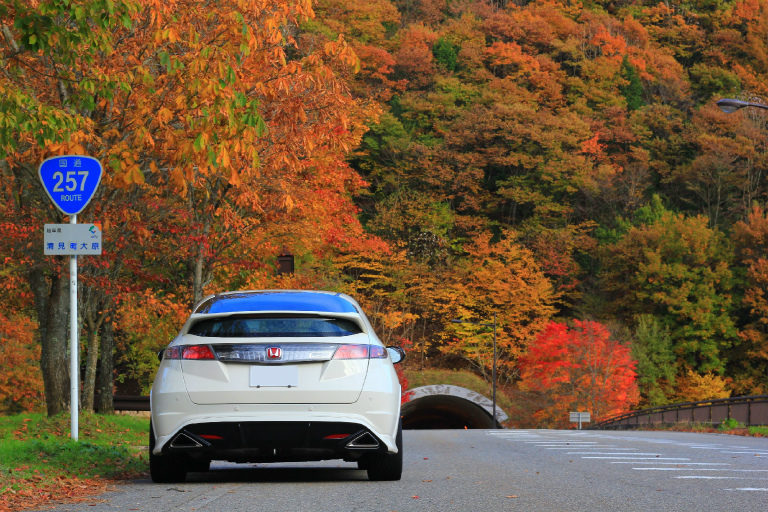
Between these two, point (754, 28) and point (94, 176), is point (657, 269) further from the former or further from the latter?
point (94, 176)

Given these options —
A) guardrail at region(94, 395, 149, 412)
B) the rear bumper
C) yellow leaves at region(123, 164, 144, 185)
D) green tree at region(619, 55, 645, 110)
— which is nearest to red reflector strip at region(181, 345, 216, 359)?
the rear bumper

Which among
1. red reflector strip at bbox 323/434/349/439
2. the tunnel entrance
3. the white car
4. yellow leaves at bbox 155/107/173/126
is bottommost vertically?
the tunnel entrance

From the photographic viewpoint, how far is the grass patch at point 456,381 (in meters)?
51.8

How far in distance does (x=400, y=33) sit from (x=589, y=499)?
231 feet

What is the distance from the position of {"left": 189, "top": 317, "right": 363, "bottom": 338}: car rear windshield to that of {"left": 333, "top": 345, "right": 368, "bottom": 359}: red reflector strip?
4.6 inches

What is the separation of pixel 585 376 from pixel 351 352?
40.2 m

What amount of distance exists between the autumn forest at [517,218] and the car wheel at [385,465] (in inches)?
394

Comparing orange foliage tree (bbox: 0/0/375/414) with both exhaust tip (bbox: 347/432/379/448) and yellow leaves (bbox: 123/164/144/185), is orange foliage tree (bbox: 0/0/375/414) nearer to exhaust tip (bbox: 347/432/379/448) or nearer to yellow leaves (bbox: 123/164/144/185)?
yellow leaves (bbox: 123/164/144/185)

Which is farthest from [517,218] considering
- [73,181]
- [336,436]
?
[336,436]

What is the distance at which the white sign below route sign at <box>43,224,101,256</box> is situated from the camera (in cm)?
1006

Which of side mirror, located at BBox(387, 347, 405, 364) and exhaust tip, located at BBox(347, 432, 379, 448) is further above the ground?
side mirror, located at BBox(387, 347, 405, 364)

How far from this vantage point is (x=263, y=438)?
6.96 metres

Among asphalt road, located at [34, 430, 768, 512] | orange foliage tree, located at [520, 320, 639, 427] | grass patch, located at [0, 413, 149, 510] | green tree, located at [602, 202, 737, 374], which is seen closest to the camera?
asphalt road, located at [34, 430, 768, 512]

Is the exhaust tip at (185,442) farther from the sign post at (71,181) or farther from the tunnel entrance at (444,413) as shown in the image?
the tunnel entrance at (444,413)
